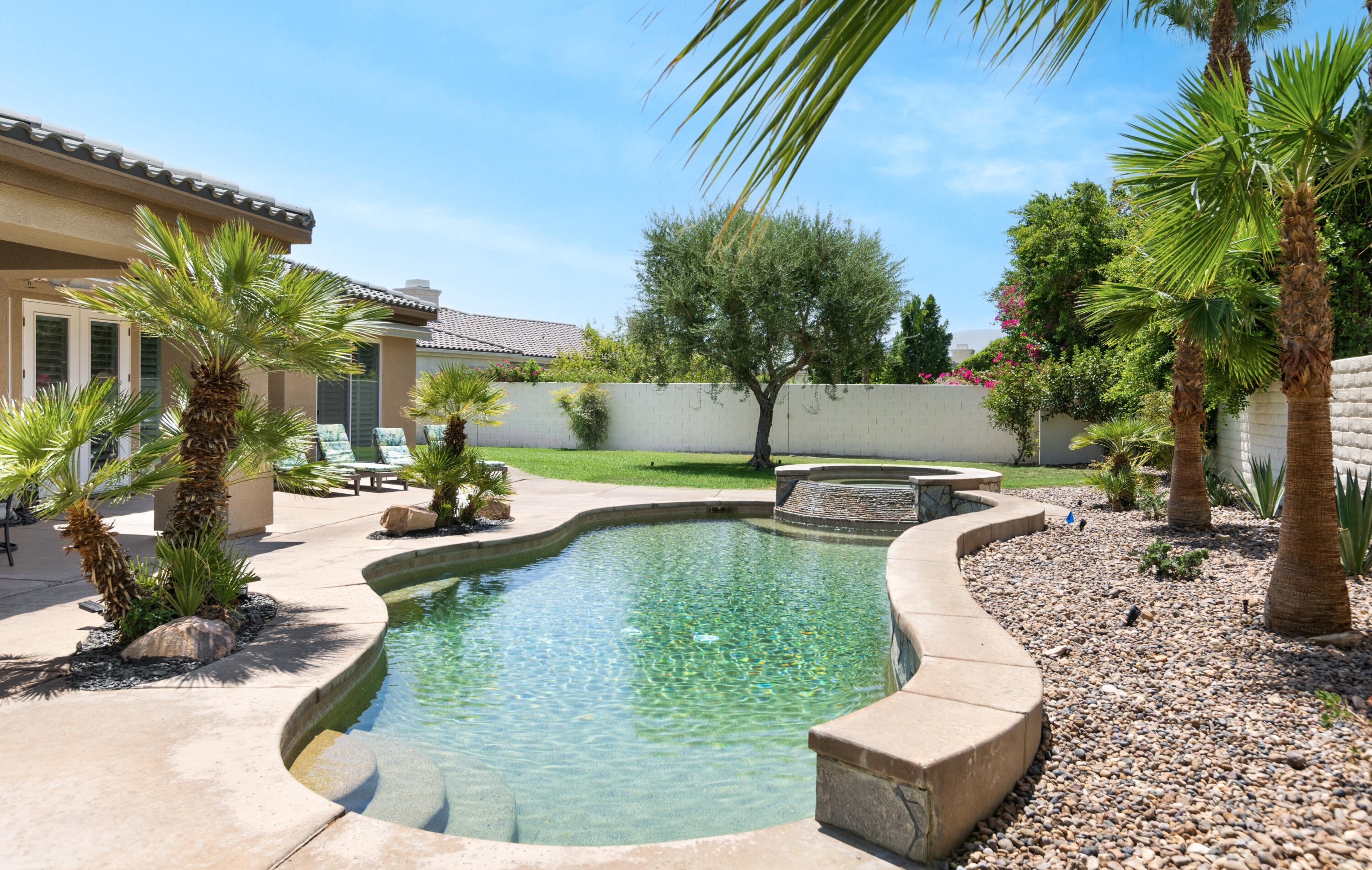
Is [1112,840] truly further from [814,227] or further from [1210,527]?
[814,227]

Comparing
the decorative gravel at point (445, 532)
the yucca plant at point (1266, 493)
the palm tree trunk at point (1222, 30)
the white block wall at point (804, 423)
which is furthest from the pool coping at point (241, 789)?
the white block wall at point (804, 423)

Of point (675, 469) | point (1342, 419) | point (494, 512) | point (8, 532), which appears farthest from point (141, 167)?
point (675, 469)

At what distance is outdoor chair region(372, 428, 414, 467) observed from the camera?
14.1 meters

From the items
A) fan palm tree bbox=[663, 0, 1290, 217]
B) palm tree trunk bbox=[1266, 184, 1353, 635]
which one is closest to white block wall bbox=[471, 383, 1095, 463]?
palm tree trunk bbox=[1266, 184, 1353, 635]

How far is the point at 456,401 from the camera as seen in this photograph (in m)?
9.40

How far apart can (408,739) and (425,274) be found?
29862 millimetres

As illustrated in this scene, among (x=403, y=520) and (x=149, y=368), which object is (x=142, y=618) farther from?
(x=149, y=368)

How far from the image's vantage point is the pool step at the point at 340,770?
132 inches

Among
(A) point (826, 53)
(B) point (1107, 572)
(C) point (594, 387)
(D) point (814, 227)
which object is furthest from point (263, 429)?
(C) point (594, 387)

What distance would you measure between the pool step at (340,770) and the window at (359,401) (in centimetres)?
1250

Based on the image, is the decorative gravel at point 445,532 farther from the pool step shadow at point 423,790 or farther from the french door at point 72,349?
the pool step shadow at point 423,790

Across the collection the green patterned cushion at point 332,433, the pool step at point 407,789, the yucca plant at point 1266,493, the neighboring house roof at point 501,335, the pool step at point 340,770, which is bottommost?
the pool step at point 407,789

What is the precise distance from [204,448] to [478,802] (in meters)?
3.11

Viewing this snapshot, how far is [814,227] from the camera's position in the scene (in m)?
17.7
